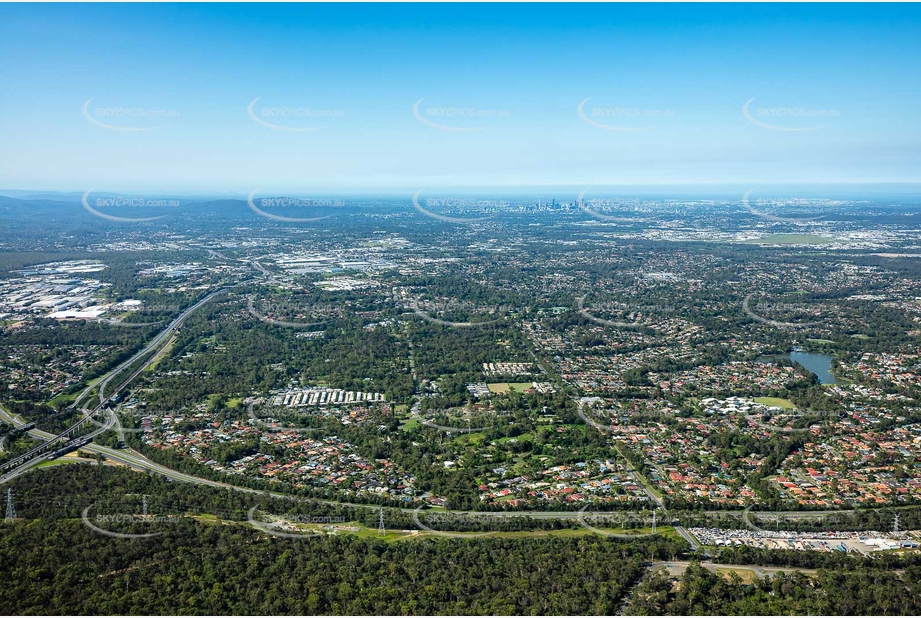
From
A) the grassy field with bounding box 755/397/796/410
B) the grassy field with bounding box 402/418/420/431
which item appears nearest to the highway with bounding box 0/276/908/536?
the grassy field with bounding box 402/418/420/431

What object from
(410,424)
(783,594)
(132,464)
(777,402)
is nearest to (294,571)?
(132,464)

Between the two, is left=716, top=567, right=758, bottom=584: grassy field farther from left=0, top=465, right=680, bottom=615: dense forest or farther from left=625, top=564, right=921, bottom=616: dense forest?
left=0, top=465, right=680, bottom=615: dense forest

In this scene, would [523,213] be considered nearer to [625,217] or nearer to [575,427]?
[625,217]

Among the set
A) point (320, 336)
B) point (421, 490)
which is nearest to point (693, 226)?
point (320, 336)

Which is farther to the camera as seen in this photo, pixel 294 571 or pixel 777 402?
pixel 777 402

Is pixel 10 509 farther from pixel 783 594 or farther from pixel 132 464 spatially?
pixel 783 594

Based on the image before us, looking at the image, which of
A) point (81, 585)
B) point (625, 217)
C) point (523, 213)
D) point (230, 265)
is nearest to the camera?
point (81, 585)
